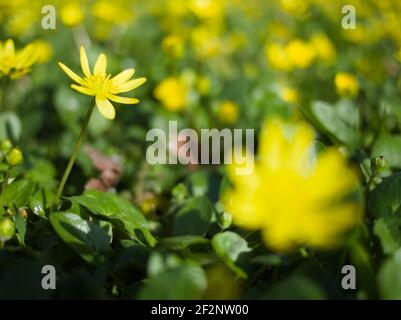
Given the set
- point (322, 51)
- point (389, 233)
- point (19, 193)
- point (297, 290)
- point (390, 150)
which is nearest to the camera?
point (297, 290)

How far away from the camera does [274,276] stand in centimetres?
94

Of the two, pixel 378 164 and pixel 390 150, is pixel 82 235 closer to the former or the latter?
pixel 378 164

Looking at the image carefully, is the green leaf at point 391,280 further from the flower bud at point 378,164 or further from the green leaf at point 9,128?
the green leaf at point 9,128

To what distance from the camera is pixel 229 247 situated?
926mm

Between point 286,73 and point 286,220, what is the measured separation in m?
1.76

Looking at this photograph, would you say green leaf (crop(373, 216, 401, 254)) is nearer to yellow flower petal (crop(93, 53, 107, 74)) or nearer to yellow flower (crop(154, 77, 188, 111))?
yellow flower petal (crop(93, 53, 107, 74))

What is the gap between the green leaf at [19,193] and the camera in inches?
41.7

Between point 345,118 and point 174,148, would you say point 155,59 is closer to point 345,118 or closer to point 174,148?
point 174,148

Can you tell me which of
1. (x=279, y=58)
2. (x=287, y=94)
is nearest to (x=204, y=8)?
(x=279, y=58)

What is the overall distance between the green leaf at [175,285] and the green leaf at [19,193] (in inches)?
17.1

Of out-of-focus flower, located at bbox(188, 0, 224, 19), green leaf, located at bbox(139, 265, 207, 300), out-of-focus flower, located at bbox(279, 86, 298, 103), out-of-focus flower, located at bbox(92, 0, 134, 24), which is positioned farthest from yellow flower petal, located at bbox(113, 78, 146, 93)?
out-of-focus flower, located at bbox(92, 0, 134, 24)

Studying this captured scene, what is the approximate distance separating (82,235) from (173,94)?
96cm

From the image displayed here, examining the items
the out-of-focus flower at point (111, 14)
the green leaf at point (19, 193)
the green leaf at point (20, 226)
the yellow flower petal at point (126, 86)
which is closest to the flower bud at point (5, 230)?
the green leaf at point (20, 226)
